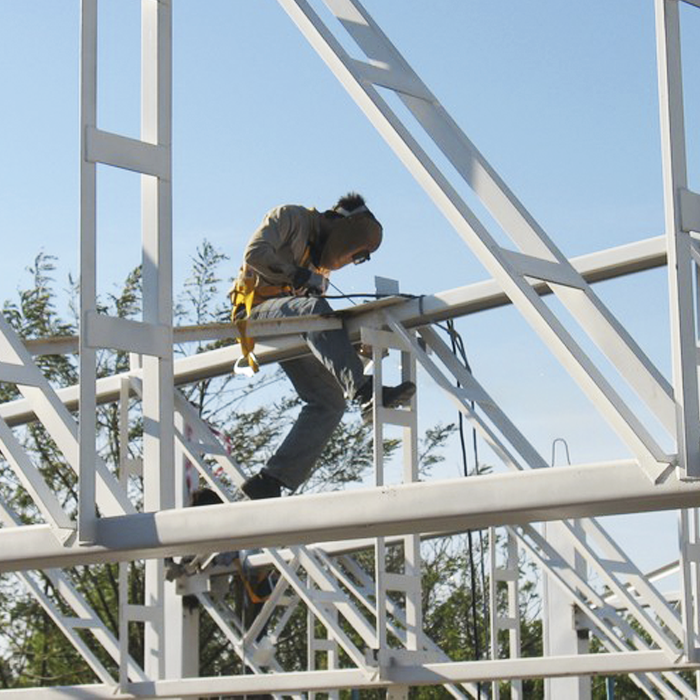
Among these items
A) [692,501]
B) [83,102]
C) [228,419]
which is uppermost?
[228,419]

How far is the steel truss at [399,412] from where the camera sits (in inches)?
203

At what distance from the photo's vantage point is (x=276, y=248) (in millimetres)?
9438

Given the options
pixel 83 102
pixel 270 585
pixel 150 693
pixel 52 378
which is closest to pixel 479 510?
pixel 83 102

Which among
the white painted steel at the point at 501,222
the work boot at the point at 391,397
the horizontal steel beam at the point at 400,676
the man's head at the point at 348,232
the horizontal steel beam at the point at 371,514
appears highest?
the man's head at the point at 348,232

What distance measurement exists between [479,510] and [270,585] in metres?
7.83

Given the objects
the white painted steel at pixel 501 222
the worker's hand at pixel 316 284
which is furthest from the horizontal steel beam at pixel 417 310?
the white painted steel at pixel 501 222

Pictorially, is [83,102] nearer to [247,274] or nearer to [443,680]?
[247,274]

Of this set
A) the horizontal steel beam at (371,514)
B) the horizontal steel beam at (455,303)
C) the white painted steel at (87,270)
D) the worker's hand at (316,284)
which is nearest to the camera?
the horizontal steel beam at (371,514)

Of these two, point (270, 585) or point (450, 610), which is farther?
point (450, 610)

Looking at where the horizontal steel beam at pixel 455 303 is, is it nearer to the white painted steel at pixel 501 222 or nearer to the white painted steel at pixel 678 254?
the white painted steel at pixel 501 222

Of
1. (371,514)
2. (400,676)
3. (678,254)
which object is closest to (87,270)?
(371,514)

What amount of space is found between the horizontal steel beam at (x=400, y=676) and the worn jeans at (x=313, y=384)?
1.29 meters

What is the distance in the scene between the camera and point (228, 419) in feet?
80.0

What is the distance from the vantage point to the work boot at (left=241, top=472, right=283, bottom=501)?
9.66 m
